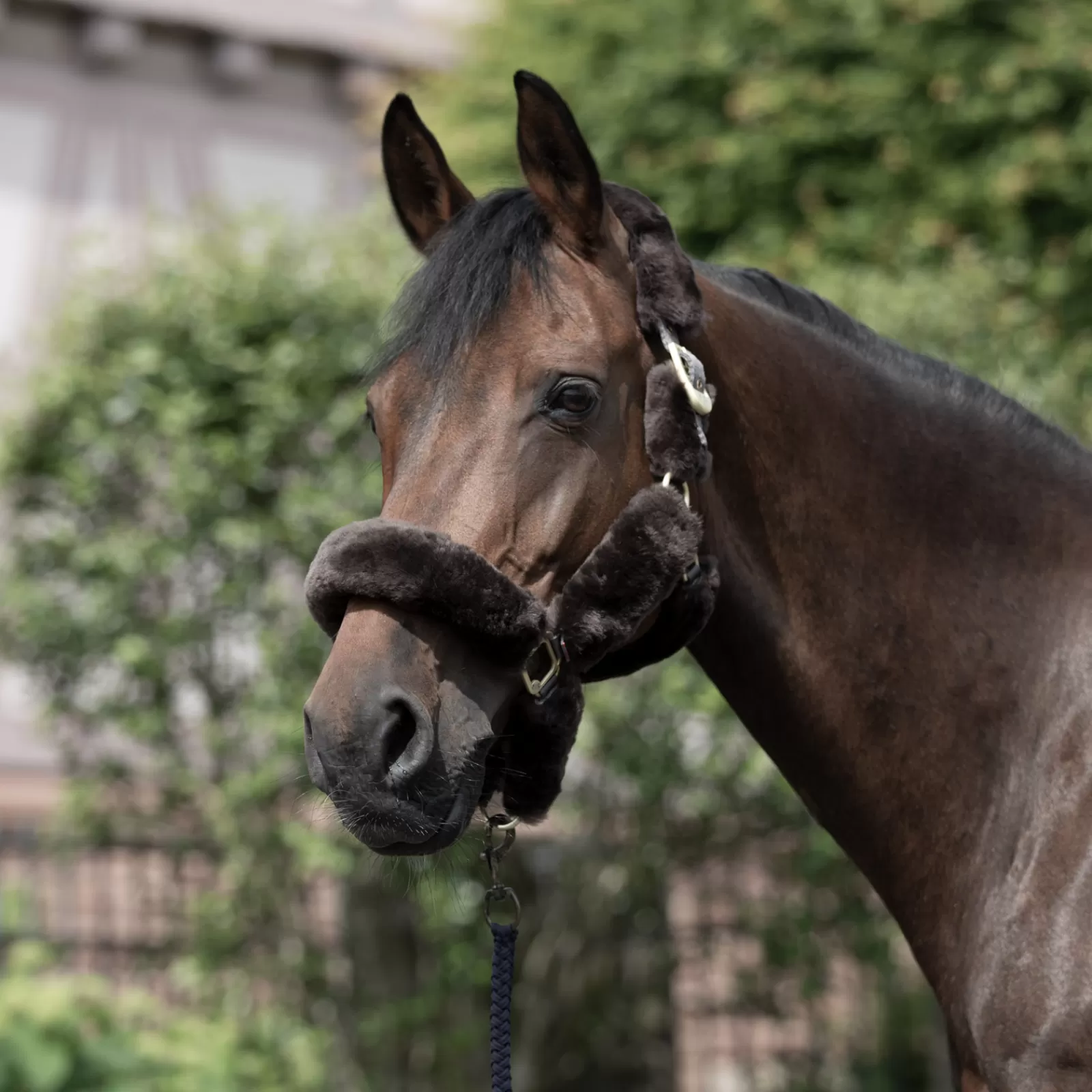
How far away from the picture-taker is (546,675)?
2258mm

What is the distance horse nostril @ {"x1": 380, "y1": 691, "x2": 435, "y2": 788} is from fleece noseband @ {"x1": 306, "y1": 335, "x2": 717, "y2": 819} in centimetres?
16

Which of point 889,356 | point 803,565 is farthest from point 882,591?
point 889,356

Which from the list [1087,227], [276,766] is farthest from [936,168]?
[276,766]

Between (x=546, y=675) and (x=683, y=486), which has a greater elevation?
(x=683, y=486)

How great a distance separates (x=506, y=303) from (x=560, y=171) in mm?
258

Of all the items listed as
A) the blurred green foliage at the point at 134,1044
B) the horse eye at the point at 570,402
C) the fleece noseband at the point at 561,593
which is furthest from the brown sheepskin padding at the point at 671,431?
the blurred green foliage at the point at 134,1044

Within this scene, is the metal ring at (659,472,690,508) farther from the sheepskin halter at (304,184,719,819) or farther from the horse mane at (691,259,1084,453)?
the horse mane at (691,259,1084,453)

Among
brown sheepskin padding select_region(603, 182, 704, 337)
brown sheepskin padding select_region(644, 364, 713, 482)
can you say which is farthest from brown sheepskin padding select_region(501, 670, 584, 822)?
brown sheepskin padding select_region(603, 182, 704, 337)

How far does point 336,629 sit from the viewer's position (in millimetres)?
2227

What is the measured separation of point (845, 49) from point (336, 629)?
7255mm

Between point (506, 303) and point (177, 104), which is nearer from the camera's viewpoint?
point (506, 303)

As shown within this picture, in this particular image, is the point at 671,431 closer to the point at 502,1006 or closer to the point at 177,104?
the point at 502,1006

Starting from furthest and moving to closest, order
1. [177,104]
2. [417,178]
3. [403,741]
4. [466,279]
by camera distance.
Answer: [177,104]
[417,178]
[466,279]
[403,741]

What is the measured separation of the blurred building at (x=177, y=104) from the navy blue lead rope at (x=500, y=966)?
9.12 meters
